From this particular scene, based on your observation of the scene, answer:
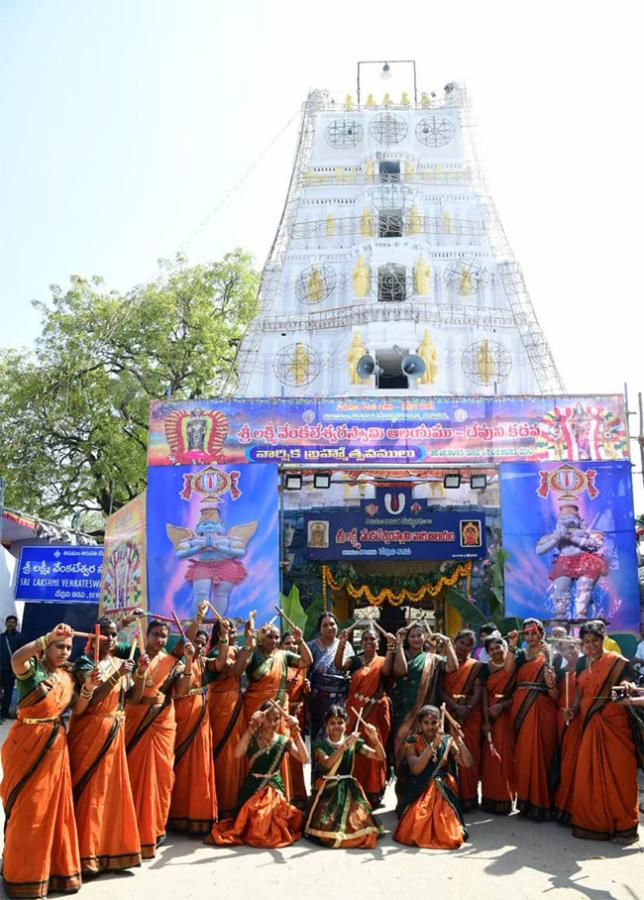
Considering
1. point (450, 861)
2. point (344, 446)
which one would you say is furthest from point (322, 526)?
point (450, 861)

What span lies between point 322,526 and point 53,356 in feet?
28.7

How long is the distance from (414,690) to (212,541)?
7.37m

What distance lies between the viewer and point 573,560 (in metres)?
13.0

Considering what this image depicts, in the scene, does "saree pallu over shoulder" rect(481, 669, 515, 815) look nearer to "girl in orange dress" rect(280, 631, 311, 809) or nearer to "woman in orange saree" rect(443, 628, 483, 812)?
"woman in orange saree" rect(443, 628, 483, 812)

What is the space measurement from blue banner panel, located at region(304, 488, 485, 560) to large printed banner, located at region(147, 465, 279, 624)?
2.01m

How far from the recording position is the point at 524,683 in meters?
6.43

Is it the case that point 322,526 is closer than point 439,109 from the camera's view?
Yes

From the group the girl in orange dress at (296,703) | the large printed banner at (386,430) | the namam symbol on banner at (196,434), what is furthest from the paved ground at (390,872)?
the namam symbol on banner at (196,434)

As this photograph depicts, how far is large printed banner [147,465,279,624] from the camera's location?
13.2 metres

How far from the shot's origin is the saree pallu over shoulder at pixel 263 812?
5.50 metres

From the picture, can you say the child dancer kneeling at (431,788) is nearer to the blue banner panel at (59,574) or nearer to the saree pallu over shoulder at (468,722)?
the saree pallu over shoulder at (468,722)

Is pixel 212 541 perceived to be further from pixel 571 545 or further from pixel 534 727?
pixel 534 727

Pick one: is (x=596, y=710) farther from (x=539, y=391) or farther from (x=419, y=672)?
(x=539, y=391)

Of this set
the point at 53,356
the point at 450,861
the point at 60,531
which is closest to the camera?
the point at 450,861
